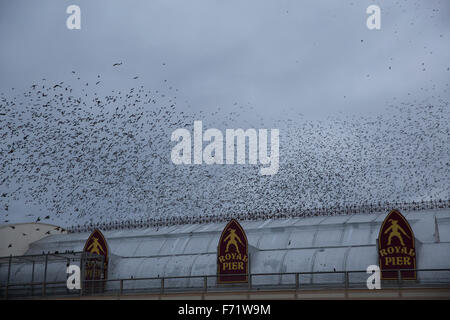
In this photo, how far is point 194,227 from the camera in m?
55.6

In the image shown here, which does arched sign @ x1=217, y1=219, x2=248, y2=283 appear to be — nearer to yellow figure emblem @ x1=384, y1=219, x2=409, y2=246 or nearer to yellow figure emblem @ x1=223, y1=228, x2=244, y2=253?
yellow figure emblem @ x1=223, y1=228, x2=244, y2=253

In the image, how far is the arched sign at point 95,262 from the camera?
4316 centimetres

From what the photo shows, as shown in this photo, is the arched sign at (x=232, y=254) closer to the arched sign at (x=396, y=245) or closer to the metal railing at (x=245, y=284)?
the metal railing at (x=245, y=284)

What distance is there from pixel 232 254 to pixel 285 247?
502 centimetres

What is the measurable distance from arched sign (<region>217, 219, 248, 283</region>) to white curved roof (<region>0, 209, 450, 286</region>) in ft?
2.53

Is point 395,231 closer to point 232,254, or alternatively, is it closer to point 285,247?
point 285,247

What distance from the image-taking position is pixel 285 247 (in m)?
46.3

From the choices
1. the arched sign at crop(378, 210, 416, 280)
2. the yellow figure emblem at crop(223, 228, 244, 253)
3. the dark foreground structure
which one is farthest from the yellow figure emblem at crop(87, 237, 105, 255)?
the arched sign at crop(378, 210, 416, 280)

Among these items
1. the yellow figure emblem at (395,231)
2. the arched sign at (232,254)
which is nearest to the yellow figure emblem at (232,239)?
the arched sign at (232,254)
